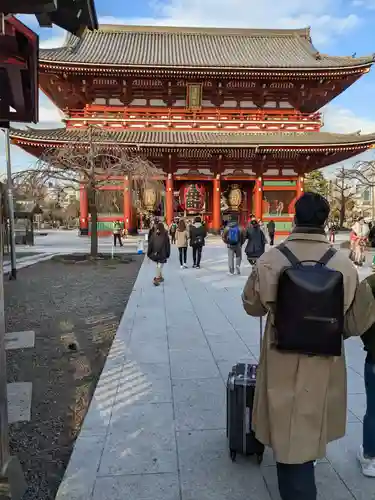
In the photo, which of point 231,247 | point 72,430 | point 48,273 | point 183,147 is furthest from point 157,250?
point 183,147

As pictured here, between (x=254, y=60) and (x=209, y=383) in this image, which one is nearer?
(x=209, y=383)

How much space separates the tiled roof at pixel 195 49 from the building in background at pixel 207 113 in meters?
0.12

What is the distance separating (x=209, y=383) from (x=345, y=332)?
2409 millimetres

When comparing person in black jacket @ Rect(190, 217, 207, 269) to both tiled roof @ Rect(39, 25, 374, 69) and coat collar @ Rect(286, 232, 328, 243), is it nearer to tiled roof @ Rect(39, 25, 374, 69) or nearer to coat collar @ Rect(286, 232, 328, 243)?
coat collar @ Rect(286, 232, 328, 243)

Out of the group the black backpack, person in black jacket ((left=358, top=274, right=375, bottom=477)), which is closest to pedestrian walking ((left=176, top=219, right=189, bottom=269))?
person in black jacket ((left=358, top=274, right=375, bottom=477))

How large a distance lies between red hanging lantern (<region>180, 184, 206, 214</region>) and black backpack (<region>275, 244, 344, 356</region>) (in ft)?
80.6

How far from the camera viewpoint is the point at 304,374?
6.98 ft

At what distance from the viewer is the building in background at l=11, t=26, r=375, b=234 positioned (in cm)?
2280

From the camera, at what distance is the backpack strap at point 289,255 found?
6.83 ft

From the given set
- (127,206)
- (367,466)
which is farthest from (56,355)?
(127,206)

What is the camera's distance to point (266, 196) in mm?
25609

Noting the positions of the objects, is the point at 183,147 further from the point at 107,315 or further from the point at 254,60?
the point at 107,315

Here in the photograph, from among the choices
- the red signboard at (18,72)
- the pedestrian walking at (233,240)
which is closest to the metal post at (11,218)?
the pedestrian walking at (233,240)

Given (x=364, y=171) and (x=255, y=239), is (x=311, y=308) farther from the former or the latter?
(x=364, y=171)
